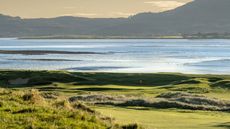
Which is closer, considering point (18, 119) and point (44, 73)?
point (18, 119)

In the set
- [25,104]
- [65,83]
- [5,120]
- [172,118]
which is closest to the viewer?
[5,120]

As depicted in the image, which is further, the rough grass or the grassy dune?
the grassy dune

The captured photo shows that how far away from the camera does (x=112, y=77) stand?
68812 millimetres

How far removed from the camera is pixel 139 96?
141ft

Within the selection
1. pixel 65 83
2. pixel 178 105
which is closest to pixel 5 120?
pixel 178 105

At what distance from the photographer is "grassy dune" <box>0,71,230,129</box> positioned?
2341 cm

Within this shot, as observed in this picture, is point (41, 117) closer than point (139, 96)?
Yes

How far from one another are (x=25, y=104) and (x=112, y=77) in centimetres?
4861

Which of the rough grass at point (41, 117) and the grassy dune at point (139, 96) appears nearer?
the rough grass at point (41, 117)

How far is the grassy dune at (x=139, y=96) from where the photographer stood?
2341 cm

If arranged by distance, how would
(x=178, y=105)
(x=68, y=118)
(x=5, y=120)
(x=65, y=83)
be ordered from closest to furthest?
(x=5, y=120)
(x=68, y=118)
(x=178, y=105)
(x=65, y=83)

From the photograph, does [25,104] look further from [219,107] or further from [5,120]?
[219,107]

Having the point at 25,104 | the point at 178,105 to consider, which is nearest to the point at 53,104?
the point at 25,104

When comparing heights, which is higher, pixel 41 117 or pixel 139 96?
pixel 139 96
